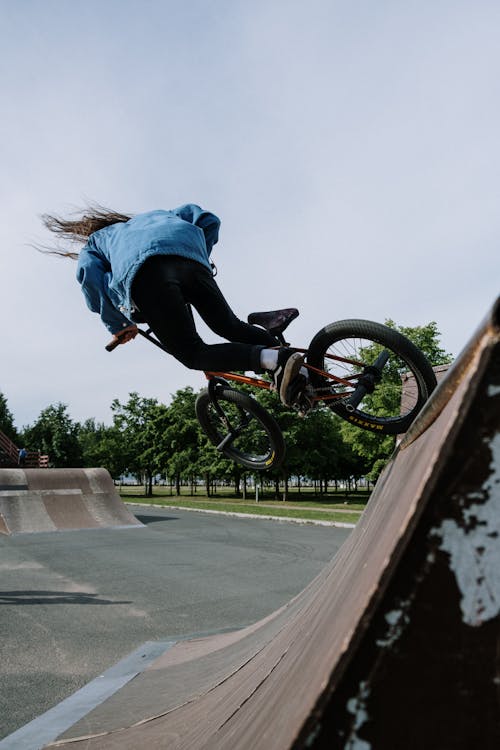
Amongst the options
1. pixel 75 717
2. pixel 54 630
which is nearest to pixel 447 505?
pixel 75 717

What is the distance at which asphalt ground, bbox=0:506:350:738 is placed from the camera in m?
4.07

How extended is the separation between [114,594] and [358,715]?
6.91m

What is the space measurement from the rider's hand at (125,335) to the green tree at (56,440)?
47.6 metres

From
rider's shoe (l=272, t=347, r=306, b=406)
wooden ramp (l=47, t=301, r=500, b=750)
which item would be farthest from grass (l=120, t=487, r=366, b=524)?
wooden ramp (l=47, t=301, r=500, b=750)

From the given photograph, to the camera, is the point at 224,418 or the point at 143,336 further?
the point at 224,418

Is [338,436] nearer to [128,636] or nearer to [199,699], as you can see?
[128,636]

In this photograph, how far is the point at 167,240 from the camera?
2.79m

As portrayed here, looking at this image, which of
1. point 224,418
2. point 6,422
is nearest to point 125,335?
point 224,418

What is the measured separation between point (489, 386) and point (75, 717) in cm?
300

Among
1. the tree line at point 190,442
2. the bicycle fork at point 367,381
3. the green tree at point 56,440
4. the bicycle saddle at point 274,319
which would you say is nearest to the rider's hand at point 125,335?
the bicycle saddle at point 274,319

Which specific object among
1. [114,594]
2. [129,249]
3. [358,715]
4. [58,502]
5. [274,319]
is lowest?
[114,594]

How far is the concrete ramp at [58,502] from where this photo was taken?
13.7 meters

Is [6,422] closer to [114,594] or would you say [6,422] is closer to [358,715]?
[114,594]

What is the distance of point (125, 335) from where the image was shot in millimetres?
3352
